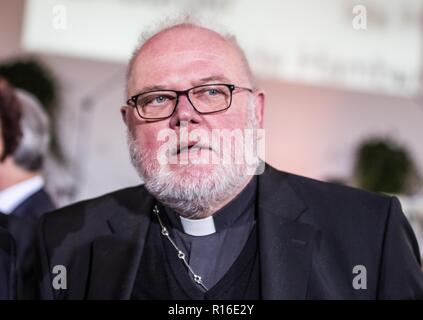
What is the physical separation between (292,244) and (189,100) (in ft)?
1.23

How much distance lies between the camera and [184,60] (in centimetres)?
132

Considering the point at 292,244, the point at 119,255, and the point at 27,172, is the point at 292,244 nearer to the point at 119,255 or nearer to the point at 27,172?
the point at 119,255

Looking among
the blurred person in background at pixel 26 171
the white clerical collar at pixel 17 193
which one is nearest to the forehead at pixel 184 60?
the blurred person in background at pixel 26 171

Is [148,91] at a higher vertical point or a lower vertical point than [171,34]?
lower

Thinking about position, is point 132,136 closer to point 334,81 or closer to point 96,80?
point 96,80

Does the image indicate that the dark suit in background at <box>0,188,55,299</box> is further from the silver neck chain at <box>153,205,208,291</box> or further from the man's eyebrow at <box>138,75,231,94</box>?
the man's eyebrow at <box>138,75,231,94</box>

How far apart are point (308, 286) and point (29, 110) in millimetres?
1402

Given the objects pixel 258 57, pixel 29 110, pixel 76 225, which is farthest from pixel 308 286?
pixel 258 57

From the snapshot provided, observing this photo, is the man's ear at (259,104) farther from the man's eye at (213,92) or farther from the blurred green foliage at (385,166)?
the blurred green foliage at (385,166)

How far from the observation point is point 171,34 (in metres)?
1.38

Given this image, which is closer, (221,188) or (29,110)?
(221,188)

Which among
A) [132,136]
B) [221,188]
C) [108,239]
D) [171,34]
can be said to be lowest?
[108,239]

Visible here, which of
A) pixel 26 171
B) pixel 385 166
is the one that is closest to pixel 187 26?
pixel 26 171
